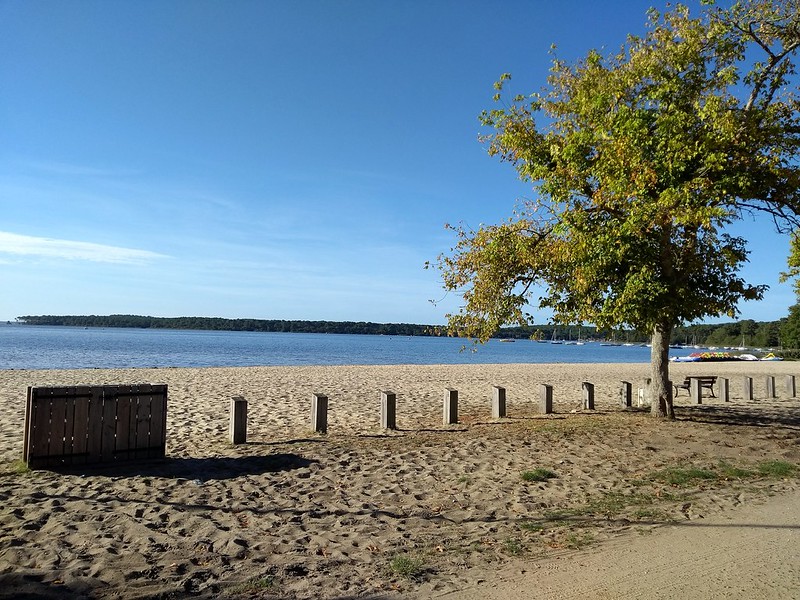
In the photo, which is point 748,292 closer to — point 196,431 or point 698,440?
point 698,440

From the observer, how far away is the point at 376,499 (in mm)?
7328

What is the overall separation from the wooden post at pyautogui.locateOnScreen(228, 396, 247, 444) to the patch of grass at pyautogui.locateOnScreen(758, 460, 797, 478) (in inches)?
341

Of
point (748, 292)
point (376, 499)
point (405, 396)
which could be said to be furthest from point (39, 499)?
point (405, 396)

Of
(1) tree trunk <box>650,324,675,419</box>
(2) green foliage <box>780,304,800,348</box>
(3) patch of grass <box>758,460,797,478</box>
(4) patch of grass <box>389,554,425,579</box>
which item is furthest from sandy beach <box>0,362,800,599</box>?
(2) green foliage <box>780,304,800,348</box>

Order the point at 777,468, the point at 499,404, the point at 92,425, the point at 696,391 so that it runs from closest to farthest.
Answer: the point at 92,425 → the point at 777,468 → the point at 499,404 → the point at 696,391

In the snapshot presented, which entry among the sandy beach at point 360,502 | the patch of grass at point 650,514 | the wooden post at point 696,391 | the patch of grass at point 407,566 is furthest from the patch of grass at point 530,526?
the wooden post at point 696,391

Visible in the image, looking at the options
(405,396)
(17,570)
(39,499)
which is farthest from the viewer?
(405,396)

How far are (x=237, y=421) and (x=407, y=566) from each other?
6.09 metres

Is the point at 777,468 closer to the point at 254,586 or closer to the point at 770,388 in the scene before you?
the point at 254,586

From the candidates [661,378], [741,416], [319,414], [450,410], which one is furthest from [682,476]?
[741,416]

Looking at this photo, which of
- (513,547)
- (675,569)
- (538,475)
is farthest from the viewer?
(538,475)

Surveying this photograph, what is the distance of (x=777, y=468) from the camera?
30.7 feet

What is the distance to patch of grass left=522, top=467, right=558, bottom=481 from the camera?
8434mm

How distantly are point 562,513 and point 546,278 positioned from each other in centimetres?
741
